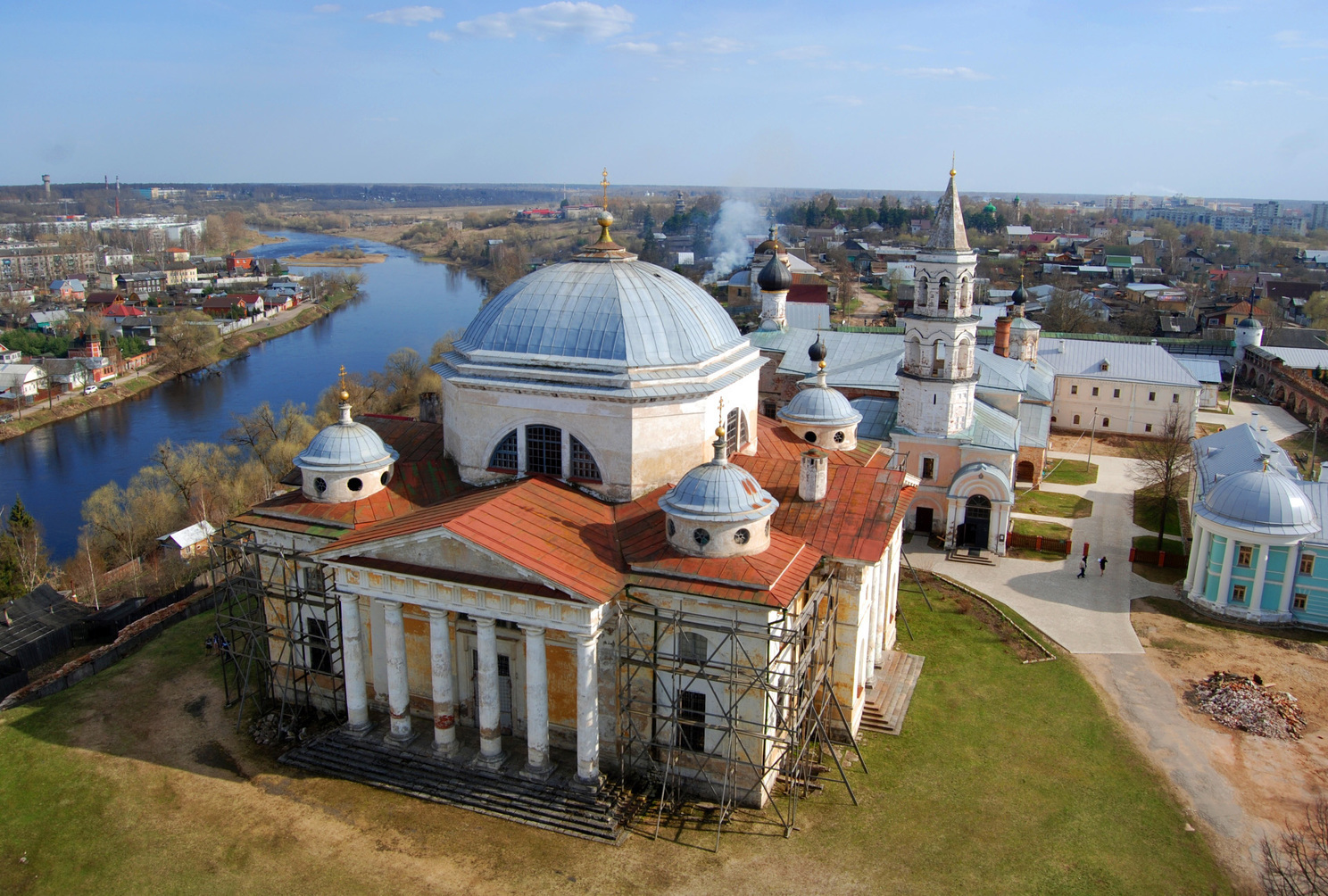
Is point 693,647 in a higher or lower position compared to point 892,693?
higher

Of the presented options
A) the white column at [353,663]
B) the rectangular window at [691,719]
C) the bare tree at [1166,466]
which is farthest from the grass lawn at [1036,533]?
the white column at [353,663]

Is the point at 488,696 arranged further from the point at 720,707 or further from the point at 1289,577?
the point at 1289,577

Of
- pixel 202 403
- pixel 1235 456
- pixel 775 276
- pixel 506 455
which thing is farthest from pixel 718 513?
pixel 202 403

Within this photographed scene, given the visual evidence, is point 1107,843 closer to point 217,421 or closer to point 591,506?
point 591,506

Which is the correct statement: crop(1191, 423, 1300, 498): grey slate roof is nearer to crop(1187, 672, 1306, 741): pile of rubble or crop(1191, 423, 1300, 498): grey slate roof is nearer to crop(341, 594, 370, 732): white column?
crop(1187, 672, 1306, 741): pile of rubble

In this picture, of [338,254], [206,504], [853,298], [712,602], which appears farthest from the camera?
[338,254]

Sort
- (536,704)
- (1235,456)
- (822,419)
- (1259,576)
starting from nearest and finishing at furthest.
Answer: (536,704) < (822,419) < (1259,576) < (1235,456)

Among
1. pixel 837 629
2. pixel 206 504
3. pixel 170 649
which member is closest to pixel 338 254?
pixel 206 504
